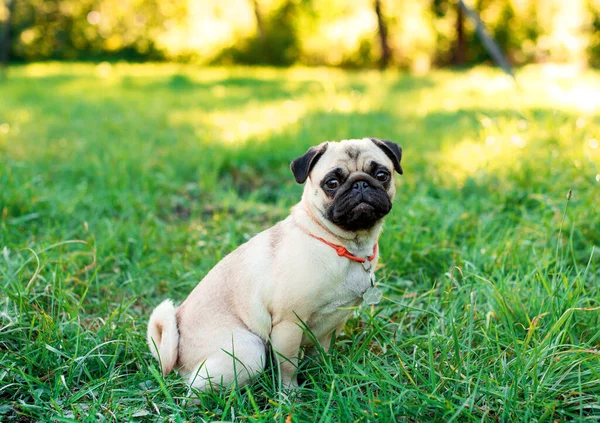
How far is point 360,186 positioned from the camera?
264cm

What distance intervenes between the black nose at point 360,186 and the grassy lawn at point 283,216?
618mm

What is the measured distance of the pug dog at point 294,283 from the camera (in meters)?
2.55

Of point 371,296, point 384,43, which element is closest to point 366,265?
point 371,296

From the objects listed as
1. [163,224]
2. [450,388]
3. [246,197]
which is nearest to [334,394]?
[450,388]

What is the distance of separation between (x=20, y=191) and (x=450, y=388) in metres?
3.71

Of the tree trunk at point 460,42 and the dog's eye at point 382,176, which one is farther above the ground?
the dog's eye at point 382,176

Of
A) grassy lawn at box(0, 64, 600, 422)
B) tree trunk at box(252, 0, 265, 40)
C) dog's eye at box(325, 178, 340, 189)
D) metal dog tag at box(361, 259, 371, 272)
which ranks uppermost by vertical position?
tree trunk at box(252, 0, 265, 40)

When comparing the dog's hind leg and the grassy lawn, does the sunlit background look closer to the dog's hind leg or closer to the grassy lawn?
the grassy lawn

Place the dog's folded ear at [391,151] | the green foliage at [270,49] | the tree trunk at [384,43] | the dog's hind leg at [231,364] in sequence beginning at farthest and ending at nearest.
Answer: the green foliage at [270,49], the tree trunk at [384,43], the dog's folded ear at [391,151], the dog's hind leg at [231,364]

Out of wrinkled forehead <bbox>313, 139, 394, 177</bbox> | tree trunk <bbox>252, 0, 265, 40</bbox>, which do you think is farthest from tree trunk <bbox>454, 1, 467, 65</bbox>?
wrinkled forehead <bbox>313, 139, 394, 177</bbox>

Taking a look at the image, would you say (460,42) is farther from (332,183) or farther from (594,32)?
(332,183)

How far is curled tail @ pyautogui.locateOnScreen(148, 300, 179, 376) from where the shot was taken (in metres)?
2.73

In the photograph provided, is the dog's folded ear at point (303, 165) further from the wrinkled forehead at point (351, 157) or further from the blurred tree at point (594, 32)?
the blurred tree at point (594, 32)

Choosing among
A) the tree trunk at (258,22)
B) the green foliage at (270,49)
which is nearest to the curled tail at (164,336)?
the tree trunk at (258,22)
